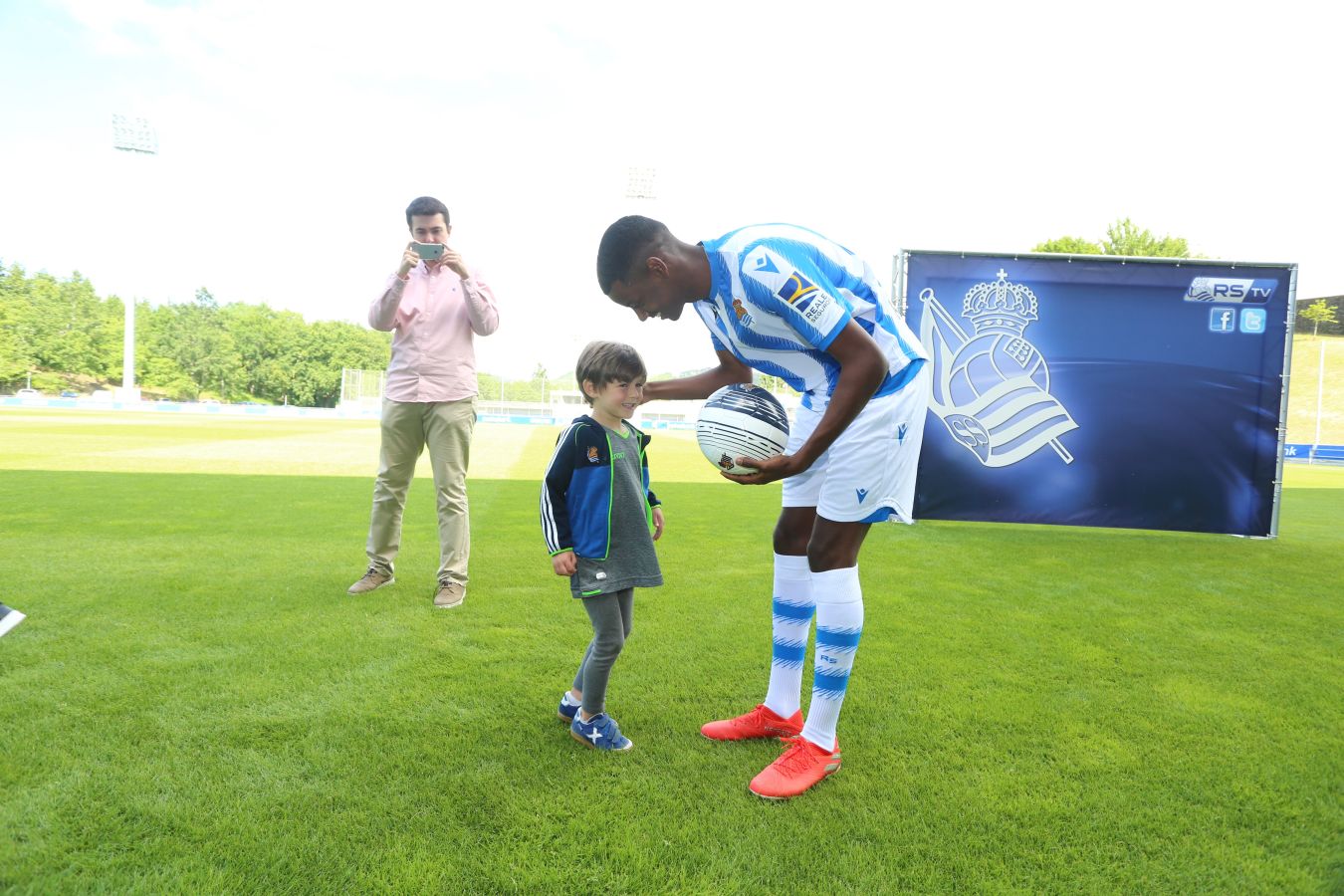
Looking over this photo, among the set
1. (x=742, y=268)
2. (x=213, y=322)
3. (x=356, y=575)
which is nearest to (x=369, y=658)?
(x=356, y=575)

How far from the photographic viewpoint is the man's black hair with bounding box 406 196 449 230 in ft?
15.3

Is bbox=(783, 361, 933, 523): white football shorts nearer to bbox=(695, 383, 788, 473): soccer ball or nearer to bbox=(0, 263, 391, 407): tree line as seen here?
bbox=(695, 383, 788, 473): soccer ball

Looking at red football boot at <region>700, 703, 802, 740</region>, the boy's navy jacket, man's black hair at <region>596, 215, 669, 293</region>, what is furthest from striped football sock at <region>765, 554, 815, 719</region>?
man's black hair at <region>596, 215, 669, 293</region>

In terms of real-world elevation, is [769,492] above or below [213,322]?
below

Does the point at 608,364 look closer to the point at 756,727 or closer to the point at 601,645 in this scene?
the point at 601,645

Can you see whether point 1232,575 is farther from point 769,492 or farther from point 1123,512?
point 769,492

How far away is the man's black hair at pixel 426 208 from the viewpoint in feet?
15.3

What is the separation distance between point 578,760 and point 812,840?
0.85 meters

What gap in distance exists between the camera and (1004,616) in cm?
481

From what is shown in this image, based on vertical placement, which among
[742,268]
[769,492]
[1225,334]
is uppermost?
[1225,334]

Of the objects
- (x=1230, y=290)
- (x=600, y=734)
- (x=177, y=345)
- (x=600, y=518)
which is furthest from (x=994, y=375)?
(x=177, y=345)

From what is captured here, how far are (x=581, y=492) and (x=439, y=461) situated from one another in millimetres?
2399

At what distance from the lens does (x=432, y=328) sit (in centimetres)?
487

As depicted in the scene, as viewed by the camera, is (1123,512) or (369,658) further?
(1123,512)
